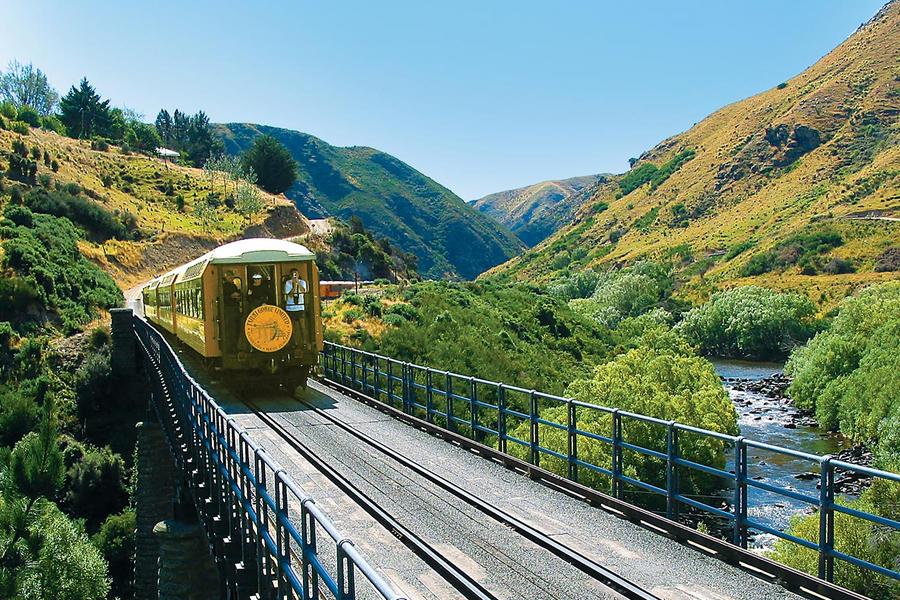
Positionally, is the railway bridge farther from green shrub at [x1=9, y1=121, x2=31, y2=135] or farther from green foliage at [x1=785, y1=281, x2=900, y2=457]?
green shrub at [x1=9, y1=121, x2=31, y2=135]

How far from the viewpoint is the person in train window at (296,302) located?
17.5m

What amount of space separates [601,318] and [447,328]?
114 feet

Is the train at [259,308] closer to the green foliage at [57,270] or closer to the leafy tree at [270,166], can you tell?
the green foliage at [57,270]

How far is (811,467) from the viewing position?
2983cm

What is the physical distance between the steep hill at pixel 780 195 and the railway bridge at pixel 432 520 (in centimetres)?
7025

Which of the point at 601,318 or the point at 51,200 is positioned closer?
the point at 51,200

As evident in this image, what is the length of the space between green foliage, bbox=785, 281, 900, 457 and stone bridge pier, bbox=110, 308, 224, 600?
22.1 meters

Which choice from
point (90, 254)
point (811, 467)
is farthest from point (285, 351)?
point (90, 254)

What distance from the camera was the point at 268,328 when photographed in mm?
17297

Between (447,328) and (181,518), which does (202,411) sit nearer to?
(181,518)

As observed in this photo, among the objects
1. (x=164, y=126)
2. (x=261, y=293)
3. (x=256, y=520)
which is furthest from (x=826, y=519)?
(x=164, y=126)

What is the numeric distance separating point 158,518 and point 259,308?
7.90 meters

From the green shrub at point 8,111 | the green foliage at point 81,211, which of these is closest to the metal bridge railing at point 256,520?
the green foliage at point 81,211

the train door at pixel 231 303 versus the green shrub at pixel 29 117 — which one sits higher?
the green shrub at pixel 29 117
